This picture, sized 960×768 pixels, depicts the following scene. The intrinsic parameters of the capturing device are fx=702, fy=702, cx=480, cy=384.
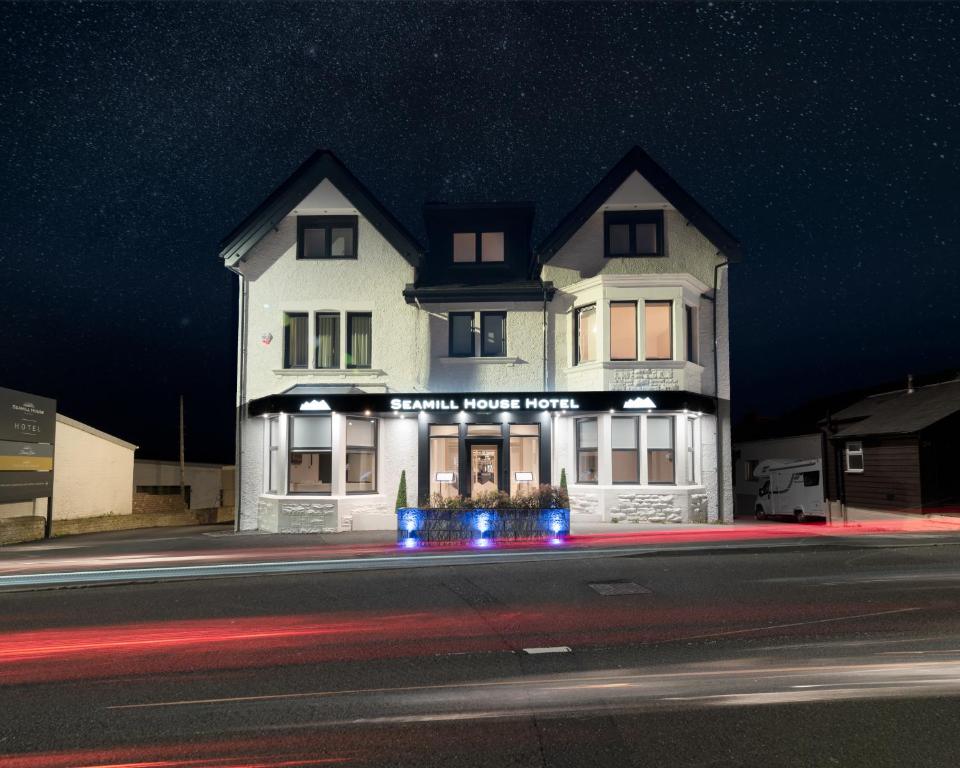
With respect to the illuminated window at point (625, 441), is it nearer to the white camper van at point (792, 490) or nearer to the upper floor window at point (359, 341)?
the upper floor window at point (359, 341)

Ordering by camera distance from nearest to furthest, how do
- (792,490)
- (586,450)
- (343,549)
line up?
(343,549), (586,450), (792,490)

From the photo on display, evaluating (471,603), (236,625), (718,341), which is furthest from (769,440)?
(236,625)

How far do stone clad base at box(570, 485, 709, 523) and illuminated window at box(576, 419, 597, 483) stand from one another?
617 mm

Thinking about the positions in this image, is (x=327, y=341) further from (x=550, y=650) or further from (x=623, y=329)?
(x=550, y=650)

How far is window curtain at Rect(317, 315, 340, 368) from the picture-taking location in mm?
21641

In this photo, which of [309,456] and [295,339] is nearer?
[309,456]

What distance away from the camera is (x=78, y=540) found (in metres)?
21.0

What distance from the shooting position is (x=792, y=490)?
92.7 ft

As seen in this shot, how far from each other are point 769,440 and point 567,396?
63.9 ft

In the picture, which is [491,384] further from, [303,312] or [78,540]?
[78,540]

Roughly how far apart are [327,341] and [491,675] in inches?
653

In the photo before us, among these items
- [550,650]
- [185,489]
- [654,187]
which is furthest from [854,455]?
[185,489]

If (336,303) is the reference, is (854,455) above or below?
below

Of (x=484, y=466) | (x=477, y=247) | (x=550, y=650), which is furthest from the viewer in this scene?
(x=477, y=247)
